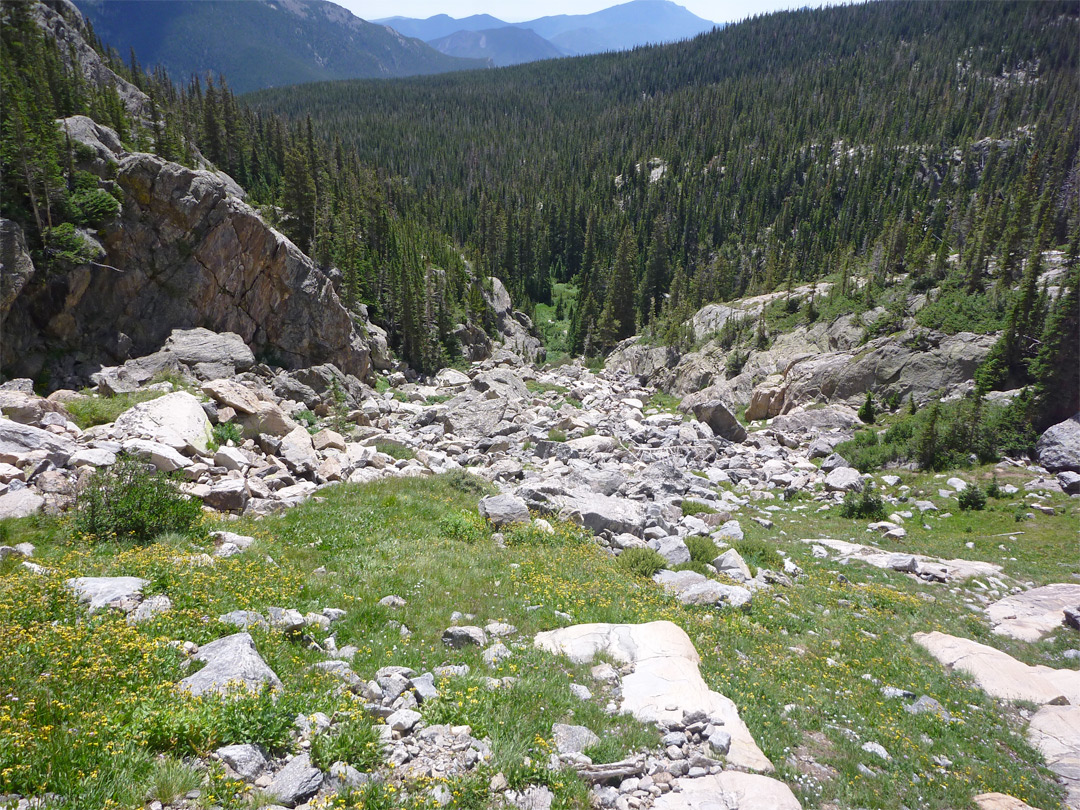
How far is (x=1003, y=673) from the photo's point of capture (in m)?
9.76

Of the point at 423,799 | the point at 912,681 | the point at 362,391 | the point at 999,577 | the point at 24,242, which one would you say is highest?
the point at 24,242

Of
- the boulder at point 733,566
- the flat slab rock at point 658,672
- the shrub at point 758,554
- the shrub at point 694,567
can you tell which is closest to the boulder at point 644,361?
the shrub at point 758,554

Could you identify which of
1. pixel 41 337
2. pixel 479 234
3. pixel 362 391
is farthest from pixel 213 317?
pixel 479 234

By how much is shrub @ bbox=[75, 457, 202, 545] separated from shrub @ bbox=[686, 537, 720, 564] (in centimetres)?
1242

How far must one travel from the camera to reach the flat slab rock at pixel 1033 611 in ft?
40.8

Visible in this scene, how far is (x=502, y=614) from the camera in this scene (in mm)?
9242

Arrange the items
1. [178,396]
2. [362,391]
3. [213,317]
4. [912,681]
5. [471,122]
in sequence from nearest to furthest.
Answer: [912,681] → [178,396] → [213,317] → [362,391] → [471,122]

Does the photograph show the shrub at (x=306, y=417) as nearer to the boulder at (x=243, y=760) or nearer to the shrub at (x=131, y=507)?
the shrub at (x=131, y=507)

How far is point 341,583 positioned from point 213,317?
2790cm

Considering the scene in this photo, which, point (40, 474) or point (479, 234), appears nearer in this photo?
point (40, 474)

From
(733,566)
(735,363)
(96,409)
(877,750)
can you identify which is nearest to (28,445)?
(96,409)

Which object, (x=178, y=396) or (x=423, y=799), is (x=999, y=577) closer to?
(x=423, y=799)

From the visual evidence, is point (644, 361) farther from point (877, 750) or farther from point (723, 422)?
point (877, 750)

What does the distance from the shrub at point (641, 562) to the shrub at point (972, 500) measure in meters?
17.8
